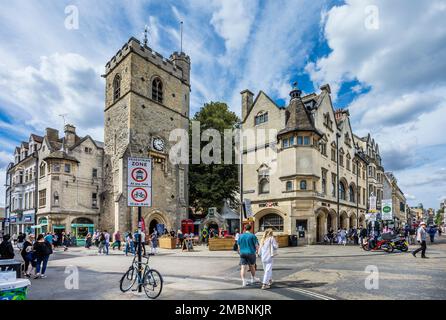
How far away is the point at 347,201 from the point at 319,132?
11.2 meters

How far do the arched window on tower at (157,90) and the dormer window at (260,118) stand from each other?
Answer: 1120 centimetres

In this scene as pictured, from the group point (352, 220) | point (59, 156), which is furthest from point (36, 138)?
point (352, 220)

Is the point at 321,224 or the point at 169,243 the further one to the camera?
the point at 321,224

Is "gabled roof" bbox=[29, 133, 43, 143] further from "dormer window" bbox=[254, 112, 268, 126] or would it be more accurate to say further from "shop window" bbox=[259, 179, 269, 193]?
"shop window" bbox=[259, 179, 269, 193]

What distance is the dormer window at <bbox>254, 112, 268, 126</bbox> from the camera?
98.5 ft

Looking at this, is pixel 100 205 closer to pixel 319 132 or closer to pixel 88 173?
pixel 88 173

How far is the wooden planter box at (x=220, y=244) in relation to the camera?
2078cm

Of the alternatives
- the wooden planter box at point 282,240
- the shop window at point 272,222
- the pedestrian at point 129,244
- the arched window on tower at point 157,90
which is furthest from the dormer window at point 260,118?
the pedestrian at point 129,244

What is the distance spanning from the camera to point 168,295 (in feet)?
24.5

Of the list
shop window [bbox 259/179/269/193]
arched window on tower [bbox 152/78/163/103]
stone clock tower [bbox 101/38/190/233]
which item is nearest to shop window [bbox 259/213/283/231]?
shop window [bbox 259/179/269/193]

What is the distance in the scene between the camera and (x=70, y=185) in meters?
31.6

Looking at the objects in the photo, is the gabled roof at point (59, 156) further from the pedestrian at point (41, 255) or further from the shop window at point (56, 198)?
the pedestrian at point (41, 255)

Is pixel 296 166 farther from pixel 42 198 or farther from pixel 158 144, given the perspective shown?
pixel 42 198

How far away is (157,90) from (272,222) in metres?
18.9
